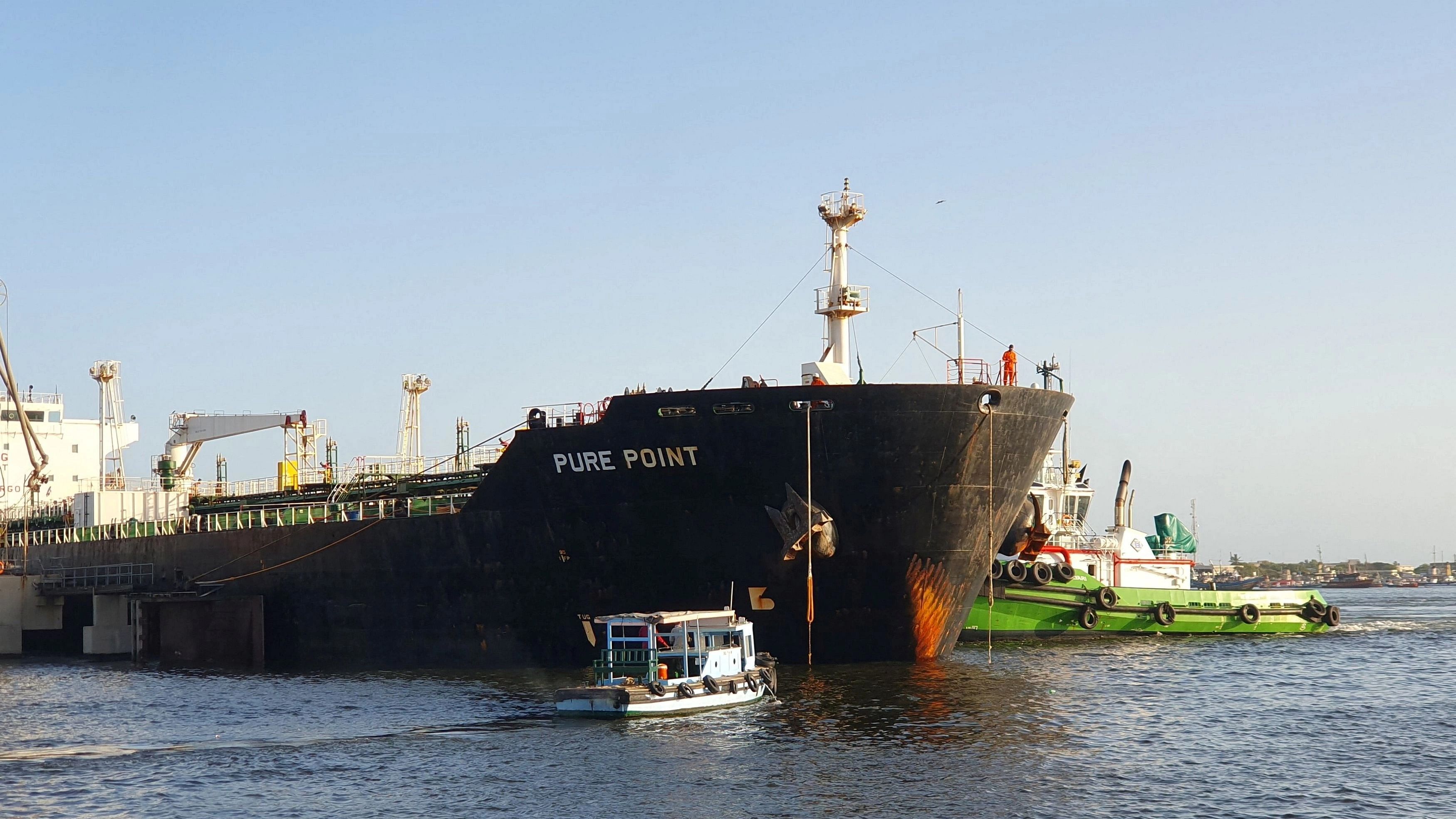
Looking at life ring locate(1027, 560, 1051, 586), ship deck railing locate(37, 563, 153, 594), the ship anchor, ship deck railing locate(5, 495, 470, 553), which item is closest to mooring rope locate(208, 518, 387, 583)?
ship deck railing locate(5, 495, 470, 553)

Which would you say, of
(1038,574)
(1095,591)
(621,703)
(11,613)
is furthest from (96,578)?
(1095,591)

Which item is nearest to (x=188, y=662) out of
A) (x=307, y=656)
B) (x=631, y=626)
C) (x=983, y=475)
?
(x=307, y=656)

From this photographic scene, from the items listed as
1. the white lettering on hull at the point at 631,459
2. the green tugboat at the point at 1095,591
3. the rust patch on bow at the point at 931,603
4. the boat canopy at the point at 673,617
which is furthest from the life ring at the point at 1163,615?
the boat canopy at the point at 673,617

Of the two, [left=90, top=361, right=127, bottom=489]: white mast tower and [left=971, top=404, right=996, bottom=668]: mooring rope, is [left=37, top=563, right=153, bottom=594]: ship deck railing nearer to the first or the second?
[left=90, top=361, right=127, bottom=489]: white mast tower

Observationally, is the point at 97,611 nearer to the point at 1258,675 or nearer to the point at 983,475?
the point at 983,475

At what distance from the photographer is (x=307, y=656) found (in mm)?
38688

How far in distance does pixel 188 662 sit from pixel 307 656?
17.3 ft

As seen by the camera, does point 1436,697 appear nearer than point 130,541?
Yes

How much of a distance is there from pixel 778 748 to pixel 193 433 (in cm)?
3592

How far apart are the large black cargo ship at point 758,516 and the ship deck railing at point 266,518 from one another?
2.67 meters

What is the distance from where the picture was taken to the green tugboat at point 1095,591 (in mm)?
45812

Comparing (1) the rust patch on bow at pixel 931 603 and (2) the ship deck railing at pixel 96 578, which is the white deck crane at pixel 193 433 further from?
(1) the rust patch on bow at pixel 931 603

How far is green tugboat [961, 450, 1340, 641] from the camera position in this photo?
45.8 metres

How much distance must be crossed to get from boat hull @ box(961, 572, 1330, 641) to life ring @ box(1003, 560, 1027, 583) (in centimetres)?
33
